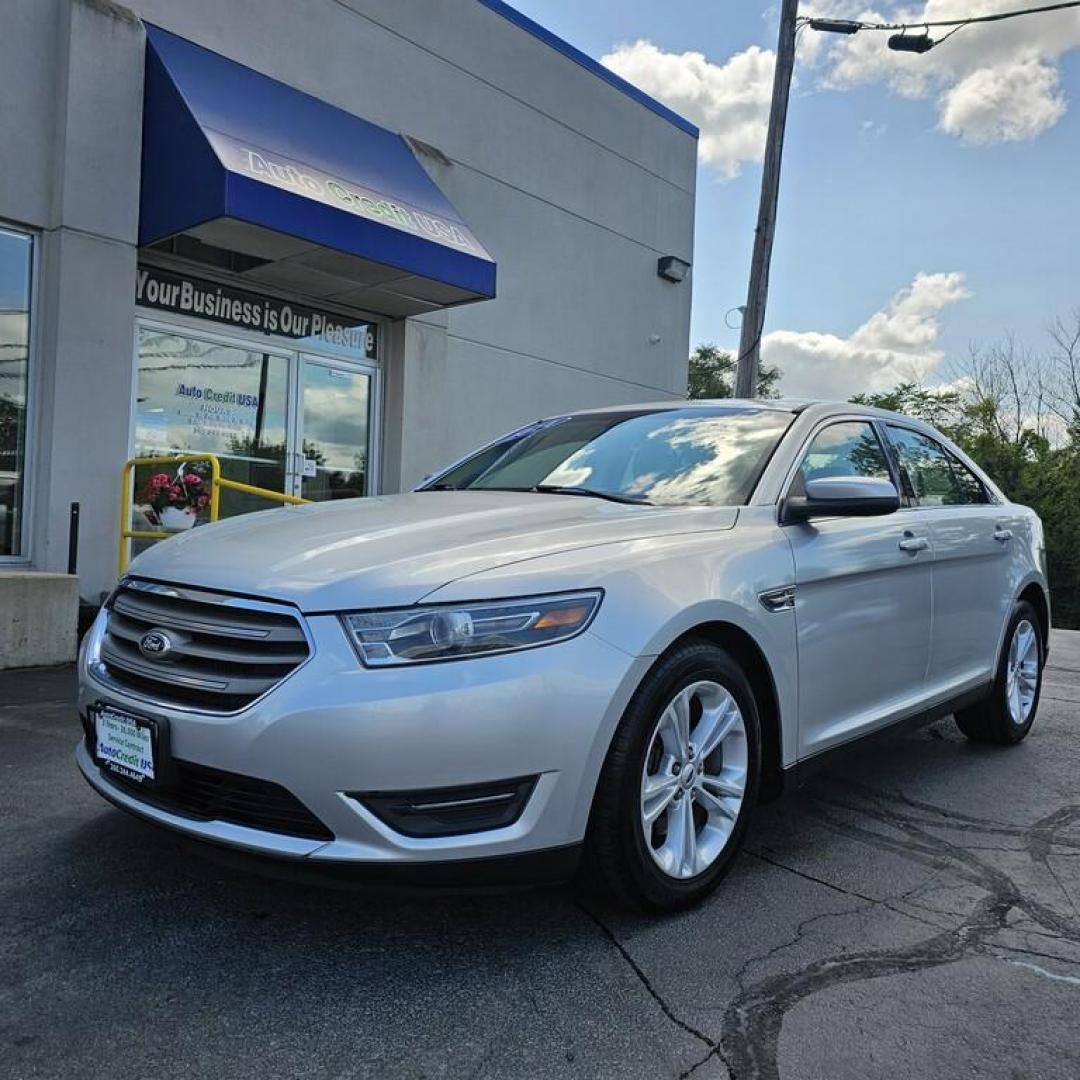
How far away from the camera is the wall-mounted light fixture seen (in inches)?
548

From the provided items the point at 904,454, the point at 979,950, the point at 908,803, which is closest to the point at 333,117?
the point at 904,454

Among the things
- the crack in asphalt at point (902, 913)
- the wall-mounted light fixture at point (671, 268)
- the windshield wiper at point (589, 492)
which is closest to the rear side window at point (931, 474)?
the crack in asphalt at point (902, 913)

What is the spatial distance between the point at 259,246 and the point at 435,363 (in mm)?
2863

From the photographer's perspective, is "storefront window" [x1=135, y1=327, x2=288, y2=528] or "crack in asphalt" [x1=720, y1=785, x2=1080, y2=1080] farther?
"storefront window" [x1=135, y1=327, x2=288, y2=528]

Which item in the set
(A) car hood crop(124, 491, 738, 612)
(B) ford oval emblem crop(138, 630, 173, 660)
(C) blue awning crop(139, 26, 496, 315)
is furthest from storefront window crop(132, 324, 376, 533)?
(B) ford oval emblem crop(138, 630, 173, 660)

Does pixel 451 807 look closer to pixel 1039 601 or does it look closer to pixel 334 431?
pixel 1039 601

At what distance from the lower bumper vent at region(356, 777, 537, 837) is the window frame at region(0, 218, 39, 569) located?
619 centimetres

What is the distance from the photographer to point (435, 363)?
10453 mm

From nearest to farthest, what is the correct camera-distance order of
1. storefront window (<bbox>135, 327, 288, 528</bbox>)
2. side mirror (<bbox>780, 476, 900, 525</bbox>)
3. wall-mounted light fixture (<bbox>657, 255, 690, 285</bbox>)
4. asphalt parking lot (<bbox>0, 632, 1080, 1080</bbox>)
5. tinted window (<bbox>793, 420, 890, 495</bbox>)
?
1. asphalt parking lot (<bbox>0, 632, 1080, 1080</bbox>)
2. side mirror (<bbox>780, 476, 900, 525</bbox>)
3. tinted window (<bbox>793, 420, 890, 495</bbox>)
4. storefront window (<bbox>135, 327, 288, 528</bbox>)
5. wall-mounted light fixture (<bbox>657, 255, 690, 285</bbox>)

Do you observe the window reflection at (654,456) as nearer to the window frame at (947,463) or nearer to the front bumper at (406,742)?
the window frame at (947,463)

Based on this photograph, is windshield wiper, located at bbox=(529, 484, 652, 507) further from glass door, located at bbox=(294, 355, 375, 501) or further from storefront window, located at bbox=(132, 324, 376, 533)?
glass door, located at bbox=(294, 355, 375, 501)

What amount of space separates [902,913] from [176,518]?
21.7 ft

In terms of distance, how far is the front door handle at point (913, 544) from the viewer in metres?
3.81

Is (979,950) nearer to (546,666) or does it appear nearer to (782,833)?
(782,833)
